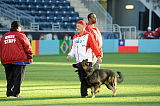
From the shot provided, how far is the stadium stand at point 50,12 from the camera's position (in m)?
38.6

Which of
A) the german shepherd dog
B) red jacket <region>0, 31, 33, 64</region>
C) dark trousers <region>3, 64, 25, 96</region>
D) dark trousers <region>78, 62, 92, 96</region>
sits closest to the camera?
the german shepherd dog

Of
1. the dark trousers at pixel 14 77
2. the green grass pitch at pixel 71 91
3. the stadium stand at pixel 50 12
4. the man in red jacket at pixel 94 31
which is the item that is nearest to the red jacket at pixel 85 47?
the man in red jacket at pixel 94 31

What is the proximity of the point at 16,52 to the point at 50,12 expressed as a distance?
2775cm

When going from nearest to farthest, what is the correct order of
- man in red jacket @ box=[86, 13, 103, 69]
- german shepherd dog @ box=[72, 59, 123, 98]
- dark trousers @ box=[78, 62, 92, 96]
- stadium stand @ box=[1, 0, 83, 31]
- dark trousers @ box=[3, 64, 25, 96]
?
1. german shepherd dog @ box=[72, 59, 123, 98]
2. dark trousers @ box=[78, 62, 92, 96]
3. dark trousers @ box=[3, 64, 25, 96]
4. man in red jacket @ box=[86, 13, 103, 69]
5. stadium stand @ box=[1, 0, 83, 31]

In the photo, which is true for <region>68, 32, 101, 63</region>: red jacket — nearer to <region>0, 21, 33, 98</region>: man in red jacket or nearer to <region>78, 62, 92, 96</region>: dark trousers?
<region>78, 62, 92, 96</region>: dark trousers

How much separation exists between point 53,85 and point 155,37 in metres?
26.5

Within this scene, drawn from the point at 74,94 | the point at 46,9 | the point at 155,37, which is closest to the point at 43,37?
the point at 46,9

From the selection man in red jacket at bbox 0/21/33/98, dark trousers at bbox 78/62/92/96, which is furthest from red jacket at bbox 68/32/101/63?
man in red jacket at bbox 0/21/33/98

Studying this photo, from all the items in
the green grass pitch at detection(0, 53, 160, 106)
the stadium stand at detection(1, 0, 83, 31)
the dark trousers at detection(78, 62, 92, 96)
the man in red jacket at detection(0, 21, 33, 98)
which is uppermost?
the stadium stand at detection(1, 0, 83, 31)

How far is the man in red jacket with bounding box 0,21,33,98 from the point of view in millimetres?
12703

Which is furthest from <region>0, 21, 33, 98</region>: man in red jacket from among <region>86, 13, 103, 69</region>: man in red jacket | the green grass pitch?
<region>86, 13, 103, 69</region>: man in red jacket

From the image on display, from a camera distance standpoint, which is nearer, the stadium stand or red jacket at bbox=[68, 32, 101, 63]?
red jacket at bbox=[68, 32, 101, 63]

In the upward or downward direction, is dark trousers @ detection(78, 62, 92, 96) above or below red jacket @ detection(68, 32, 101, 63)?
below

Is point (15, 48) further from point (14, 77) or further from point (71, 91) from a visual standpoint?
point (71, 91)
